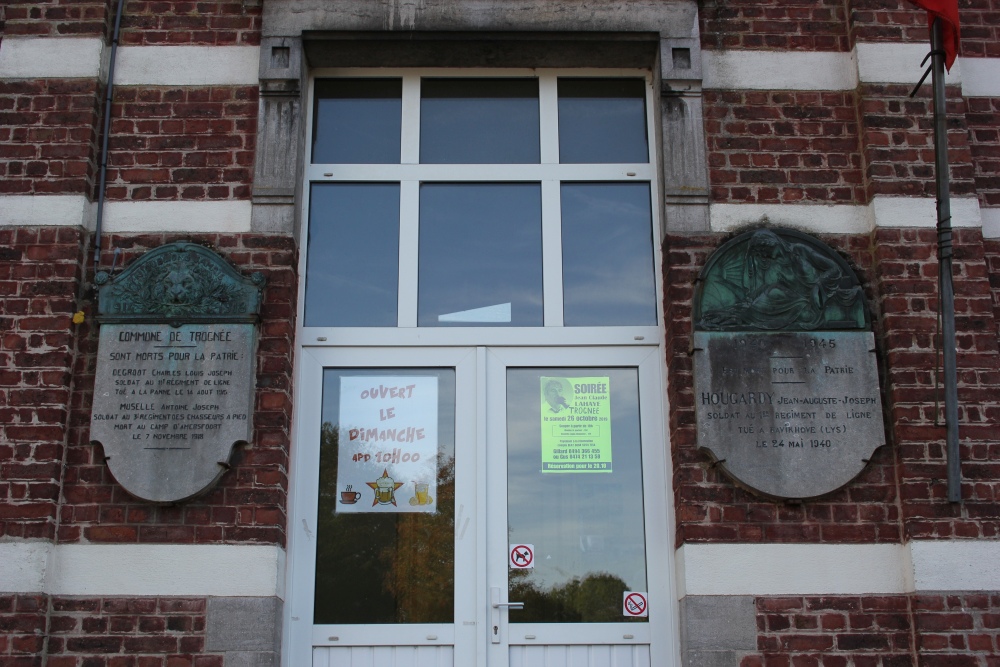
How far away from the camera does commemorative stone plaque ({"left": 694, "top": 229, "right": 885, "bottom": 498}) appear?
521 cm

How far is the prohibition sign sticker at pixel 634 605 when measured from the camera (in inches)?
211

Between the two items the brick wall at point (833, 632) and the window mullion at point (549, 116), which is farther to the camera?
the window mullion at point (549, 116)

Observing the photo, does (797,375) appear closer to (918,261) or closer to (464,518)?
(918,261)

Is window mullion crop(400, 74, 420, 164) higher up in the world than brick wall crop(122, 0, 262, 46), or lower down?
lower down

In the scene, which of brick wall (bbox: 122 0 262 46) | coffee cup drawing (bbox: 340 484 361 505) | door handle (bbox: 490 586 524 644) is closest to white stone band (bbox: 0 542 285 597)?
coffee cup drawing (bbox: 340 484 361 505)

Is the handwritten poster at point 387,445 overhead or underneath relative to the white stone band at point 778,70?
underneath

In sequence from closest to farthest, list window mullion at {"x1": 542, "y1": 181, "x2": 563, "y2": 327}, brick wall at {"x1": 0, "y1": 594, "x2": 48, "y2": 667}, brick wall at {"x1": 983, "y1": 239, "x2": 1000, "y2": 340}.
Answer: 1. brick wall at {"x1": 0, "y1": 594, "x2": 48, "y2": 667}
2. brick wall at {"x1": 983, "y1": 239, "x2": 1000, "y2": 340}
3. window mullion at {"x1": 542, "y1": 181, "x2": 563, "y2": 327}

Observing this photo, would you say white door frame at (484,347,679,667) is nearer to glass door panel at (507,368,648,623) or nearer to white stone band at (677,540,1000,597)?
glass door panel at (507,368,648,623)

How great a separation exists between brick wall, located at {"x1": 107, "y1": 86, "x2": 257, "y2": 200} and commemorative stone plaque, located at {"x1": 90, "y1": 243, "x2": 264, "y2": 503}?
382 millimetres

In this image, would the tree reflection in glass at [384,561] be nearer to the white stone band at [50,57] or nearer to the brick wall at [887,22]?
the white stone band at [50,57]

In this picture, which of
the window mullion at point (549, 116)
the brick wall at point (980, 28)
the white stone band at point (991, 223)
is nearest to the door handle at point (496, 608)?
the window mullion at point (549, 116)

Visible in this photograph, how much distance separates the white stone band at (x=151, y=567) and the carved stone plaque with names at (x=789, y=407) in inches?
84.0

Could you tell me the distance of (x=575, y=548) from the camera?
17.9 feet

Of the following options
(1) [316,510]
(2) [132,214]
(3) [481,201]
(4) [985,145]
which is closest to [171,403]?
(1) [316,510]
